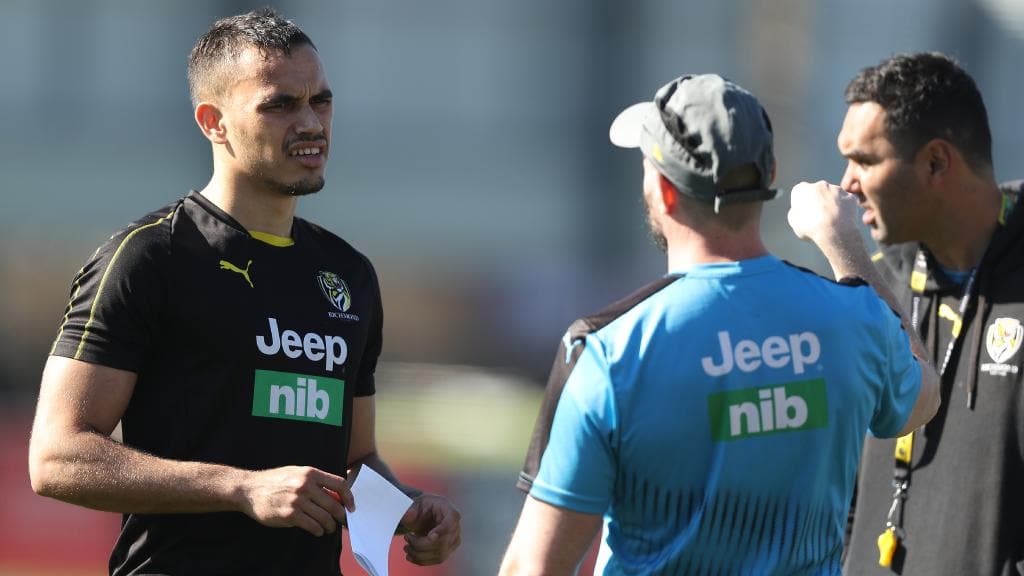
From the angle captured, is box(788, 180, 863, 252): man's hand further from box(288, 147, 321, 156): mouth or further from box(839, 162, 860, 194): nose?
box(288, 147, 321, 156): mouth

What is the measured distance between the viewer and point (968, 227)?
4355mm

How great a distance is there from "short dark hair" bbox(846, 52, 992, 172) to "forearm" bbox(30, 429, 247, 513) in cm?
231

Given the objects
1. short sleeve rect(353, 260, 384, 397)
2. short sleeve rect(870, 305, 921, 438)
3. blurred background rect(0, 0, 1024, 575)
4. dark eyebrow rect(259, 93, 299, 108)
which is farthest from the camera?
blurred background rect(0, 0, 1024, 575)

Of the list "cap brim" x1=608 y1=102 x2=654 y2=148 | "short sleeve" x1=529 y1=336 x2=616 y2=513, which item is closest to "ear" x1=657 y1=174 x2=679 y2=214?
"cap brim" x1=608 y1=102 x2=654 y2=148

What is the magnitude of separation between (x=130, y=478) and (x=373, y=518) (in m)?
0.58

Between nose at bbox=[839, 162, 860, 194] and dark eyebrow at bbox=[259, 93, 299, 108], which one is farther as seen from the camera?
nose at bbox=[839, 162, 860, 194]

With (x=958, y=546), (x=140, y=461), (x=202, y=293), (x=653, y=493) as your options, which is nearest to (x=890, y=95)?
(x=958, y=546)

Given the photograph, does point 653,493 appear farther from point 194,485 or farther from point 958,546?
point 958,546

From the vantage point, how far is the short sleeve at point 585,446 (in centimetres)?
299

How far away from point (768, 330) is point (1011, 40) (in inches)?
1014

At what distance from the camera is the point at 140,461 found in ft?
11.0

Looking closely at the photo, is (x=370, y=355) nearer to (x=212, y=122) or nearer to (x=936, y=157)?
(x=212, y=122)

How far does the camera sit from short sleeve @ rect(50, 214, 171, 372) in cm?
338

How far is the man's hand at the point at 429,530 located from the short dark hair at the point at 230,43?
124cm
